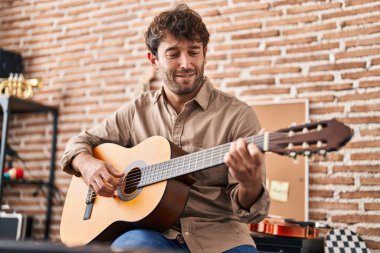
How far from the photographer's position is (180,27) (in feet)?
6.31

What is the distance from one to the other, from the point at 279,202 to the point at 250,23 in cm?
124

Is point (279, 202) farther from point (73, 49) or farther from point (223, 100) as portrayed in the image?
point (73, 49)

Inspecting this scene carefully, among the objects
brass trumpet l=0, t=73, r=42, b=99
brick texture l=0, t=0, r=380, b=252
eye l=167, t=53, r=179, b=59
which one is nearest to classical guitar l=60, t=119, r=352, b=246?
eye l=167, t=53, r=179, b=59

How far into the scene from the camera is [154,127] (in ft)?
6.66

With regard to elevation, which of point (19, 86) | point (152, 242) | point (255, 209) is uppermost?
point (19, 86)

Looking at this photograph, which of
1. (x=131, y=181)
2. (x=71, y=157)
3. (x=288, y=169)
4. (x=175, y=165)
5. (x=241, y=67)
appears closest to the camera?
(x=175, y=165)

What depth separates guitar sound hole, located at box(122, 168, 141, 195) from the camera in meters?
1.81

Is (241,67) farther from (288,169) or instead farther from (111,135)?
(111,135)

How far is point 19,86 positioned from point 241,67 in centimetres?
180

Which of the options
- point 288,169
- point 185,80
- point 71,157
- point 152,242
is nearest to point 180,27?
point 185,80

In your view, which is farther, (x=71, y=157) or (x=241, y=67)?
(x=241, y=67)

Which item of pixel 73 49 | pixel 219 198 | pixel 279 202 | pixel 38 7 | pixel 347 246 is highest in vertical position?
pixel 38 7

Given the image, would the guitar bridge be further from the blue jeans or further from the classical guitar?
the blue jeans

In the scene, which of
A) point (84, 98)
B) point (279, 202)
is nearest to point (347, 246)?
point (279, 202)
